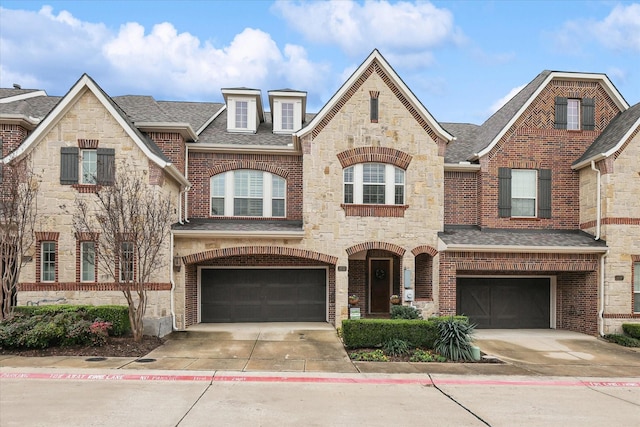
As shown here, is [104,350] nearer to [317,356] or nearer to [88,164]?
[317,356]

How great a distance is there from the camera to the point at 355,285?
20031 millimetres

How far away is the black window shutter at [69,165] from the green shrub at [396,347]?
11.6 meters

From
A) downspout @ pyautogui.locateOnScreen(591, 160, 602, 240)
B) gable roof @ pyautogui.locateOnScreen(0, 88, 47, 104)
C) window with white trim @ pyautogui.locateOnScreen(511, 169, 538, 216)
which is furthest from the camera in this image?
gable roof @ pyautogui.locateOnScreen(0, 88, 47, 104)

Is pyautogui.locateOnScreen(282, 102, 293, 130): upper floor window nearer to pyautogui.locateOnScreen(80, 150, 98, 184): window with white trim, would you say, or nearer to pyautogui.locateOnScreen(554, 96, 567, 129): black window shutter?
pyautogui.locateOnScreen(80, 150, 98, 184): window with white trim

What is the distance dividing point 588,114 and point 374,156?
31.2 feet

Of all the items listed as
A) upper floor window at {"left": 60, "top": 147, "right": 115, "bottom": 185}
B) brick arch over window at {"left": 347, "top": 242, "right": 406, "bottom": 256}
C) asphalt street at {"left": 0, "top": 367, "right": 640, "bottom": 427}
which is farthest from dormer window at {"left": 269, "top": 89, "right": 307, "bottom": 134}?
asphalt street at {"left": 0, "top": 367, "right": 640, "bottom": 427}

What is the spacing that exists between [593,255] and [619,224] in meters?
1.51

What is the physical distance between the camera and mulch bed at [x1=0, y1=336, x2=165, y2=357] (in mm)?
13094

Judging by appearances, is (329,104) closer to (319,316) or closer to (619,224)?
(319,316)

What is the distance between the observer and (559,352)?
15.4 metres

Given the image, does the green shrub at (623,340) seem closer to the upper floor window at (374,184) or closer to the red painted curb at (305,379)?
the red painted curb at (305,379)

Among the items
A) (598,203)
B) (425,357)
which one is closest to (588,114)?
(598,203)

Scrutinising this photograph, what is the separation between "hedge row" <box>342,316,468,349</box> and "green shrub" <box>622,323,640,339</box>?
827cm

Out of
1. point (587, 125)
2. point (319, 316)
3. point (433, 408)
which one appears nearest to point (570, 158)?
point (587, 125)
